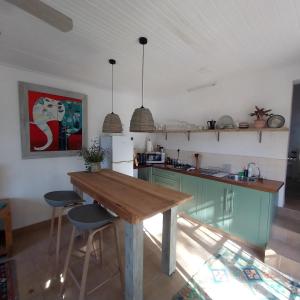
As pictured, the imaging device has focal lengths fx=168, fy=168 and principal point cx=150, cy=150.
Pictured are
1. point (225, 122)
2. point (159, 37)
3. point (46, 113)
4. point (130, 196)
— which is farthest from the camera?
point (225, 122)

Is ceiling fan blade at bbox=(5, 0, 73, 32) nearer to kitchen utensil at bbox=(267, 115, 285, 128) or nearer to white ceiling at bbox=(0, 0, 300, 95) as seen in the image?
white ceiling at bbox=(0, 0, 300, 95)

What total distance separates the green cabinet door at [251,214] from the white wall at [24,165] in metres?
2.73

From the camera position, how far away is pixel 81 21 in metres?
1.47

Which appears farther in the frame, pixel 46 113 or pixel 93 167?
pixel 46 113

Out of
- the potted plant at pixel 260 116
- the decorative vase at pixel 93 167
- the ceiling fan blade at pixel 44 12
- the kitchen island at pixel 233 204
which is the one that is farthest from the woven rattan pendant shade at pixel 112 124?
the potted plant at pixel 260 116

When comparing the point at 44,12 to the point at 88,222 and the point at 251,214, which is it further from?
the point at 251,214

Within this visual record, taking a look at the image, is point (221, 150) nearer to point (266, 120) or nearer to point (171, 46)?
point (266, 120)

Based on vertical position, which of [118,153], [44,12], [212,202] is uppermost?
[44,12]

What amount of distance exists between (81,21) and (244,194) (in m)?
2.71

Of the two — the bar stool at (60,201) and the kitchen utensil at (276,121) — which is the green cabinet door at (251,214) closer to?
the kitchen utensil at (276,121)

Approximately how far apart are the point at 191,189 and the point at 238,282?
140 cm

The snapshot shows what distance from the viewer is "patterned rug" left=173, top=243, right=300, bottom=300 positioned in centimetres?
162

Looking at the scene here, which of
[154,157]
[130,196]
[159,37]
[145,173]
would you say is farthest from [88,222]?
[154,157]

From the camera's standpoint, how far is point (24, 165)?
8.54 feet
